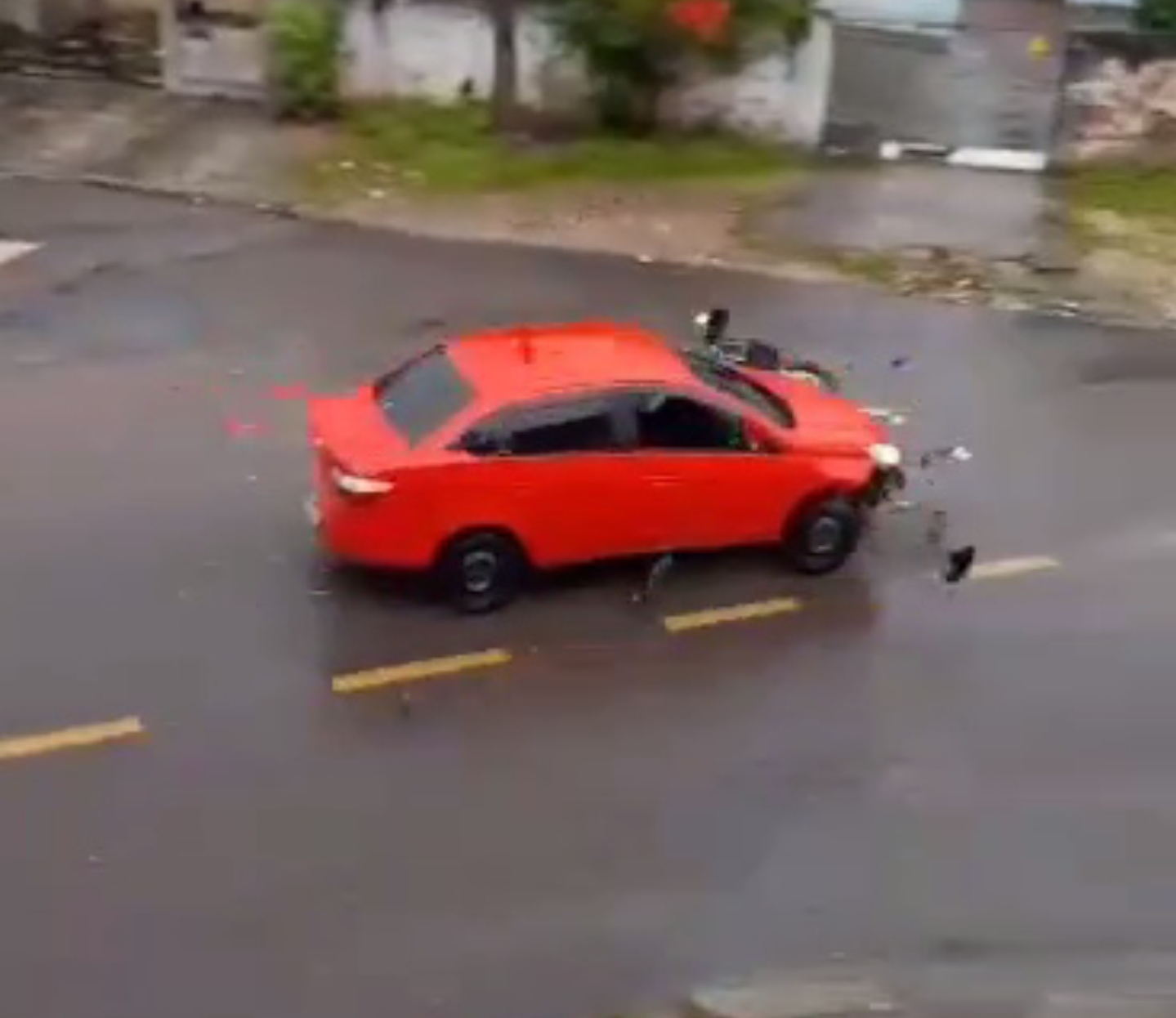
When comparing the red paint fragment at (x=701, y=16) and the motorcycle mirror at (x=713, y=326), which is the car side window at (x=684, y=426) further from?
the red paint fragment at (x=701, y=16)

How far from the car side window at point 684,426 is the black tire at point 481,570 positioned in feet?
3.73

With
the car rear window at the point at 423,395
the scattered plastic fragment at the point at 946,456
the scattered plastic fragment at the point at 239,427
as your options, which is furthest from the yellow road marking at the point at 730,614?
the scattered plastic fragment at the point at 239,427

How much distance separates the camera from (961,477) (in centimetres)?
1588

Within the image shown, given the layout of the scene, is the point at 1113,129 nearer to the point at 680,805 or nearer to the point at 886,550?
the point at 886,550

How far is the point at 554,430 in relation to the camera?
13422 millimetres

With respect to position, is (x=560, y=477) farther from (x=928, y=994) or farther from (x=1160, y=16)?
(x=1160, y=16)

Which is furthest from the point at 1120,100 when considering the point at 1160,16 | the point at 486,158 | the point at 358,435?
the point at 358,435

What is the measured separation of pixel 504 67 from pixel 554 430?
10.9 meters

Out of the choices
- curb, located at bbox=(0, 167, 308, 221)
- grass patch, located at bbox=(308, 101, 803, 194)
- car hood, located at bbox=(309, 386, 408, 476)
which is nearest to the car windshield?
car hood, located at bbox=(309, 386, 408, 476)

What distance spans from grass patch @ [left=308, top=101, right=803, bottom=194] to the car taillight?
934 centimetres

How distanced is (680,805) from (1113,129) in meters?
13.8

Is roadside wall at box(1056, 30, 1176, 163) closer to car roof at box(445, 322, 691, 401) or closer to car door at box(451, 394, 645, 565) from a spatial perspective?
car roof at box(445, 322, 691, 401)

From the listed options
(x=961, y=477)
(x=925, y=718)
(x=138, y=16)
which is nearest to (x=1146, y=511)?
(x=961, y=477)

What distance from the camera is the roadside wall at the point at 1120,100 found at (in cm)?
2292
